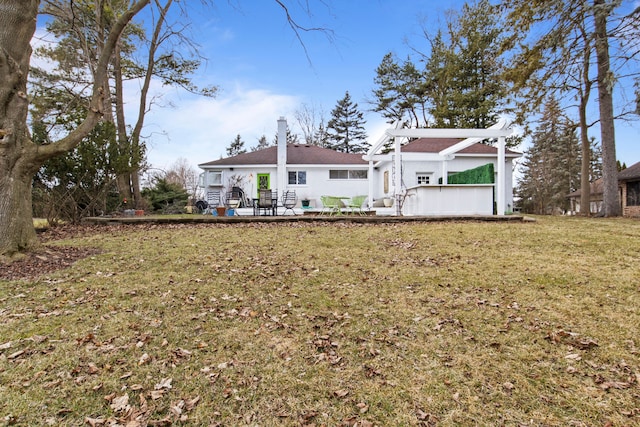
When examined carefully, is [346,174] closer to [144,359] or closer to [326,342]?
[326,342]

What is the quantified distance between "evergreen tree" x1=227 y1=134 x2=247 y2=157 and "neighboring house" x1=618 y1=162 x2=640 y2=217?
35.8 meters

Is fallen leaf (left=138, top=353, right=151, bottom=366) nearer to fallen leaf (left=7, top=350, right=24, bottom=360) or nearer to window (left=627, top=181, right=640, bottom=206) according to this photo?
fallen leaf (left=7, top=350, right=24, bottom=360)

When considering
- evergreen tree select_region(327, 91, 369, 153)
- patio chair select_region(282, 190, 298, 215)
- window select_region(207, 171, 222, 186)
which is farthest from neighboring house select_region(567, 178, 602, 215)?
window select_region(207, 171, 222, 186)

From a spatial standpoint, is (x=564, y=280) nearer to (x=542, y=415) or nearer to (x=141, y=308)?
(x=542, y=415)

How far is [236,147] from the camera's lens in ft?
139

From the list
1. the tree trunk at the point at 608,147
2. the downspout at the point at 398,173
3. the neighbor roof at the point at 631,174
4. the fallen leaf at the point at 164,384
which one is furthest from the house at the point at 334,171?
the fallen leaf at the point at 164,384

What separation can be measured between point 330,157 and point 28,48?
49.1 feet

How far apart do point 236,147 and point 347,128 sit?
1430cm

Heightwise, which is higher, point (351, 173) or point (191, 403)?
point (351, 173)

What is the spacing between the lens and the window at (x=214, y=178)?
18578mm

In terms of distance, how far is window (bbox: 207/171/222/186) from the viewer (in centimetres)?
1858

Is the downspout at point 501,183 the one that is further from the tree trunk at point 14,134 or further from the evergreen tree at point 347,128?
the evergreen tree at point 347,128

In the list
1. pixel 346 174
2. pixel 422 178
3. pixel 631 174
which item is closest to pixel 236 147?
pixel 346 174

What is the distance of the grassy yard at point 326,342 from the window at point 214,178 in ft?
43.0
